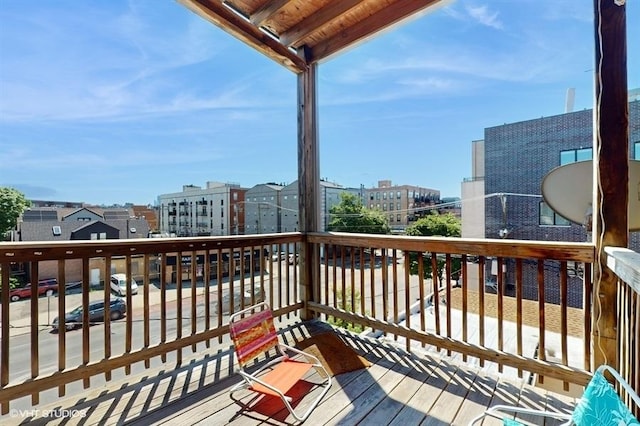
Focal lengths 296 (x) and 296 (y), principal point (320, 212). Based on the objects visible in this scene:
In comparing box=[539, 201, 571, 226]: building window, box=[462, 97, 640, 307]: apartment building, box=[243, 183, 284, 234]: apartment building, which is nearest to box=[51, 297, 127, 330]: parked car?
box=[243, 183, 284, 234]: apartment building

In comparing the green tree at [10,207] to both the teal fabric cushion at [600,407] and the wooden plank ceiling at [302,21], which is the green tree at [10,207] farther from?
the teal fabric cushion at [600,407]

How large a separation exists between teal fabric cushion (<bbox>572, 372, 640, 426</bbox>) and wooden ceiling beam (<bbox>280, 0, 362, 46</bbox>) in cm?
323

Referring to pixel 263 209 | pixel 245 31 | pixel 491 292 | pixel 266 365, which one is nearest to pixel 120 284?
pixel 266 365

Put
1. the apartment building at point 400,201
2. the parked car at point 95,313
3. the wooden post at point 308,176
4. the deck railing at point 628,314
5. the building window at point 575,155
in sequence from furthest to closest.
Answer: the wooden post at point 308,176 < the apartment building at point 400,201 < the building window at point 575,155 < the parked car at point 95,313 < the deck railing at point 628,314

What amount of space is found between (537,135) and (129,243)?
131 inches

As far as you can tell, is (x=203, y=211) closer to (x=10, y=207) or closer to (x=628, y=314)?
(x=10, y=207)

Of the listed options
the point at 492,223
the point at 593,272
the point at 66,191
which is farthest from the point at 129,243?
the point at 593,272

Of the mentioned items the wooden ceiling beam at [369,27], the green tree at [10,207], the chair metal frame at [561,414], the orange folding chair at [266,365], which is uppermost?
the wooden ceiling beam at [369,27]

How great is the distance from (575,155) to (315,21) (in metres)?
2.70

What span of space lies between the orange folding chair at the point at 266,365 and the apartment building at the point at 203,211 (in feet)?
3.02

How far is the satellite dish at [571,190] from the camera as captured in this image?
78.8 inches

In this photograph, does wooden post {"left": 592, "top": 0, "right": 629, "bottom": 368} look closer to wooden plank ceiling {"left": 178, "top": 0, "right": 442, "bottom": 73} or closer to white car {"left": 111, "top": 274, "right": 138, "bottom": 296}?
wooden plank ceiling {"left": 178, "top": 0, "right": 442, "bottom": 73}

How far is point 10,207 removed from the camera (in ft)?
6.08

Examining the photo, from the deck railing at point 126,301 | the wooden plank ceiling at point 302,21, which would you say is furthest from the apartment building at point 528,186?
the deck railing at point 126,301
